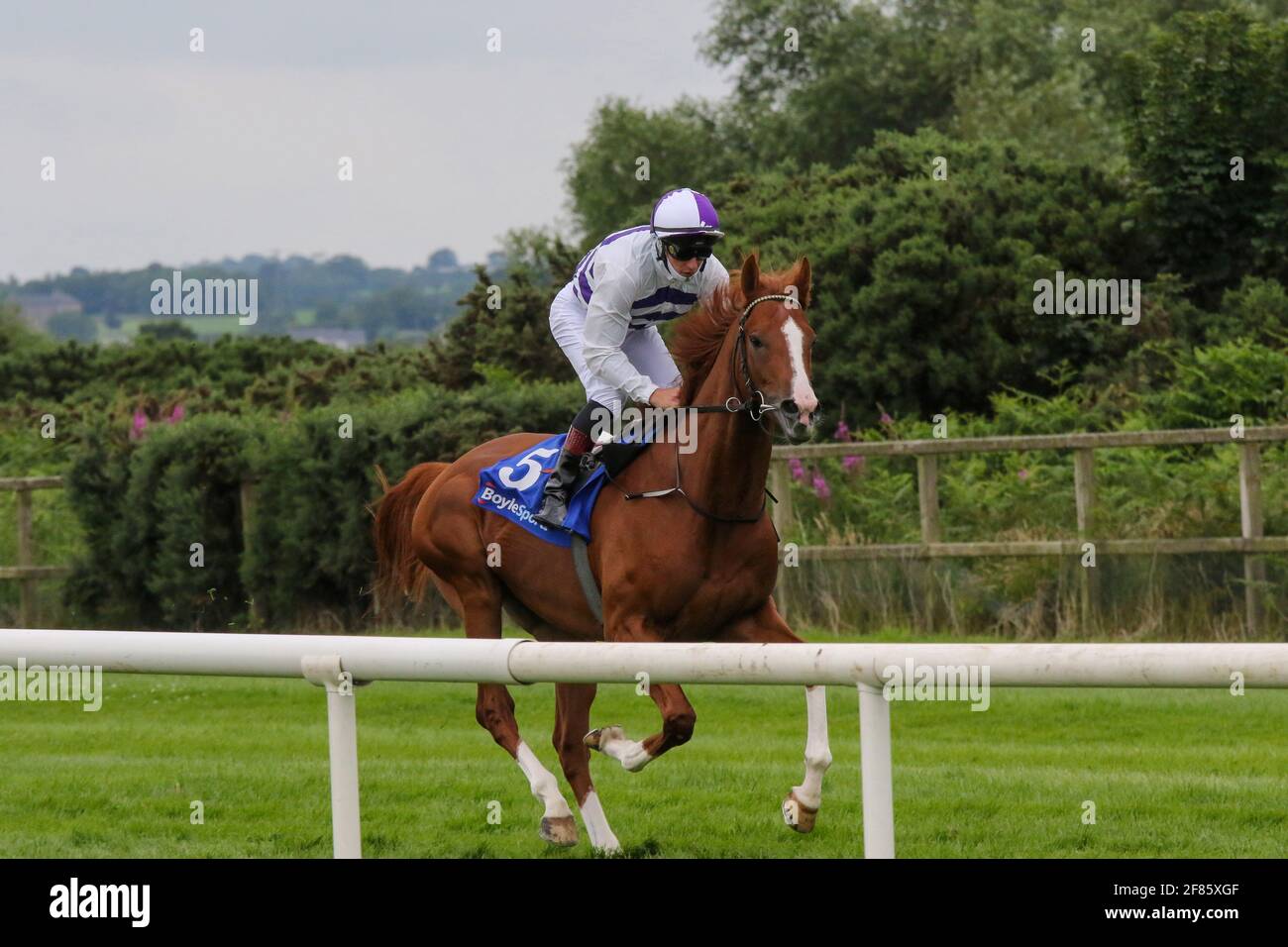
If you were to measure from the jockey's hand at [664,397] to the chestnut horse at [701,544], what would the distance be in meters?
0.09

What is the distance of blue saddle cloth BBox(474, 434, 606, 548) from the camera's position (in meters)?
6.43

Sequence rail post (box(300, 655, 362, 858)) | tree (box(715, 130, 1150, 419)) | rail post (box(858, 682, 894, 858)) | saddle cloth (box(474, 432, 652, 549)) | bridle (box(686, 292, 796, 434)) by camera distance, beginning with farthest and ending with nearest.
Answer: tree (box(715, 130, 1150, 419)), saddle cloth (box(474, 432, 652, 549)), bridle (box(686, 292, 796, 434)), rail post (box(300, 655, 362, 858)), rail post (box(858, 682, 894, 858))

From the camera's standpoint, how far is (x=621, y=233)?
20.9ft

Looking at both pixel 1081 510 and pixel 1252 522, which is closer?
pixel 1252 522

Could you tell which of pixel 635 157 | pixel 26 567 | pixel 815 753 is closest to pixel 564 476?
pixel 815 753

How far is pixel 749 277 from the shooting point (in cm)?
611

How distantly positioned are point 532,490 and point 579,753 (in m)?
0.93

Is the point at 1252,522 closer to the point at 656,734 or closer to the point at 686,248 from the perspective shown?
the point at 686,248

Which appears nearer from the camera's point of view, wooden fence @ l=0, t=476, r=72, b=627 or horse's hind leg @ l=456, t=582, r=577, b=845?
horse's hind leg @ l=456, t=582, r=577, b=845

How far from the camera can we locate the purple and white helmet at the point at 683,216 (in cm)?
614

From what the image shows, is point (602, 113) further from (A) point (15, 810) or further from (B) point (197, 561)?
(A) point (15, 810)

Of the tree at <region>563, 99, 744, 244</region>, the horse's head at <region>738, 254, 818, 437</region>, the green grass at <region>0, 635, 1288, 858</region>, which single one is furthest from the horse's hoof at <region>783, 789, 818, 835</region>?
the tree at <region>563, 99, 744, 244</region>

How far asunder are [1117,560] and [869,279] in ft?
27.2

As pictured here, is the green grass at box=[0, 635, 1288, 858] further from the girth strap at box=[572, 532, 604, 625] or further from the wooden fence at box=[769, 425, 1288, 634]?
the wooden fence at box=[769, 425, 1288, 634]
